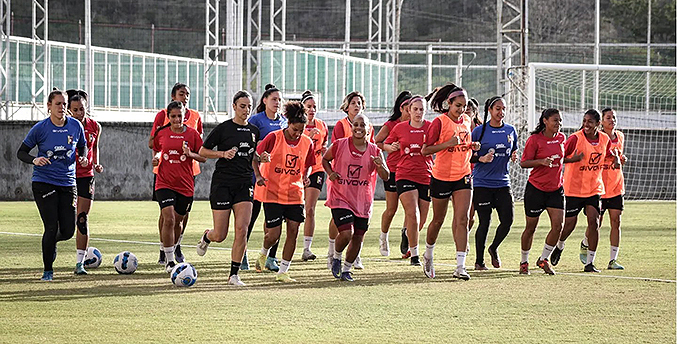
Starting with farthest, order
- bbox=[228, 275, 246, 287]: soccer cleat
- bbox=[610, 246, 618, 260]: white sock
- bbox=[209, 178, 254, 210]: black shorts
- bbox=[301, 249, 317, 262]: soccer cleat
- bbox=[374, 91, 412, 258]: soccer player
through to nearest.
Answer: bbox=[301, 249, 317, 262]: soccer cleat, bbox=[374, 91, 412, 258]: soccer player, bbox=[610, 246, 618, 260]: white sock, bbox=[209, 178, 254, 210]: black shorts, bbox=[228, 275, 246, 287]: soccer cleat

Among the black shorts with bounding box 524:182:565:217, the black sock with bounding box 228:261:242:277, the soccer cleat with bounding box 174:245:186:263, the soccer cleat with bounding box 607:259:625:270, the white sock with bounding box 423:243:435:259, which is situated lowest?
the soccer cleat with bounding box 607:259:625:270

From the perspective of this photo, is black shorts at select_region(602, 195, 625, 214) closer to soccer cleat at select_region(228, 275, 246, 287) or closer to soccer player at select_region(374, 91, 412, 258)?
soccer player at select_region(374, 91, 412, 258)

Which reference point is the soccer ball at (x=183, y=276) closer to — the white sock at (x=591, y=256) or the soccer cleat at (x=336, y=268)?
the soccer cleat at (x=336, y=268)

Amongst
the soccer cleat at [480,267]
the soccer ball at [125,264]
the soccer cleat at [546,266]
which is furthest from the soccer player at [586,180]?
the soccer ball at [125,264]

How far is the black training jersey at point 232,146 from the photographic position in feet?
36.4

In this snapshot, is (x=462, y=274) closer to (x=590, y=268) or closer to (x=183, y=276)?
(x=590, y=268)

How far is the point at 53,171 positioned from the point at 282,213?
2395 mm

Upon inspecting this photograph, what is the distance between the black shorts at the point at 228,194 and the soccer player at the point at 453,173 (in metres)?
2.09

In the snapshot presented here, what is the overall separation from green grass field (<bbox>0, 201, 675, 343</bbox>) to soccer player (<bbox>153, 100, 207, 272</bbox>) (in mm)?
577

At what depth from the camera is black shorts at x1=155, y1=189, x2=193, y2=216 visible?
11.8 meters

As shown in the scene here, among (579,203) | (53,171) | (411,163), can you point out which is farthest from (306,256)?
(53,171)

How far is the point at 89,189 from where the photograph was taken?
41.1ft

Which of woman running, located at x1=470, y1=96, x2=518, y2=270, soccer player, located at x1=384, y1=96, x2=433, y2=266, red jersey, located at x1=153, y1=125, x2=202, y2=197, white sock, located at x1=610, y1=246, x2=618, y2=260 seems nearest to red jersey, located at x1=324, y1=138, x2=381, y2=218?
soccer player, located at x1=384, y1=96, x2=433, y2=266

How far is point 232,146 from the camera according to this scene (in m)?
11.1
